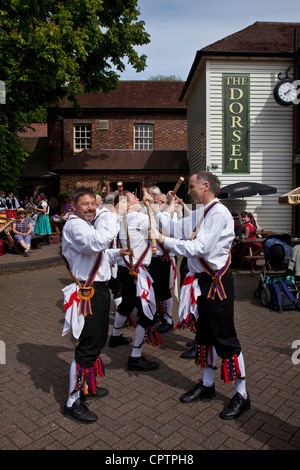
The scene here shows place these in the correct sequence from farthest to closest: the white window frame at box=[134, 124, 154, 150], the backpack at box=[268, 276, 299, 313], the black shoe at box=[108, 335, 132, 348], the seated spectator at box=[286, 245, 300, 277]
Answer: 1. the white window frame at box=[134, 124, 154, 150]
2. the backpack at box=[268, 276, 299, 313]
3. the seated spectator at box=[286, 245, 300, 277]
4. the black shoe at box=[108, 335, 132, 348]

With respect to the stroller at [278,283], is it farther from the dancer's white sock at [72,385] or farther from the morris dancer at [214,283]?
the dancer's white sock at [72,385]

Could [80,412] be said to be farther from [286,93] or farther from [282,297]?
[286,93]

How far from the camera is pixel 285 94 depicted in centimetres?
1276

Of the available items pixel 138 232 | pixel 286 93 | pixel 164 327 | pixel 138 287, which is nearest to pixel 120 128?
pixel 286 93

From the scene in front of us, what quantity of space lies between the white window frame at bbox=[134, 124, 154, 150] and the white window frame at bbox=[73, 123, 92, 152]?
9.24 ft

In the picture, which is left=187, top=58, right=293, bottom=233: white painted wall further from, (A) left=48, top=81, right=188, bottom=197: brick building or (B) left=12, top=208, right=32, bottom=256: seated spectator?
(A) left=48, top=81, right=188, bottom=197: brick building

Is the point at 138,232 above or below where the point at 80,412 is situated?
above

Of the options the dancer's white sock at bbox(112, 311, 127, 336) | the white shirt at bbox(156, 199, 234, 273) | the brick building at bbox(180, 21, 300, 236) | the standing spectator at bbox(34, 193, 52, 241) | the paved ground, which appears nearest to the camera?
the paved ground

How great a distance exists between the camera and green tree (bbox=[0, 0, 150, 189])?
11539mm

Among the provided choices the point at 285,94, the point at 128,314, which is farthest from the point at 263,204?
the point at 128,314

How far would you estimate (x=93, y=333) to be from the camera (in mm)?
3045

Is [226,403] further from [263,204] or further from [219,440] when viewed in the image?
[263,204]

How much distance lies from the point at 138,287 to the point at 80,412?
56.5 inches

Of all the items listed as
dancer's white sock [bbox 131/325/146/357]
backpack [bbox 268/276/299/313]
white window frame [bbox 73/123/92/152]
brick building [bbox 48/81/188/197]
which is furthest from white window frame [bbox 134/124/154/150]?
dancer's white sock [bbox 131/325/146/357]
